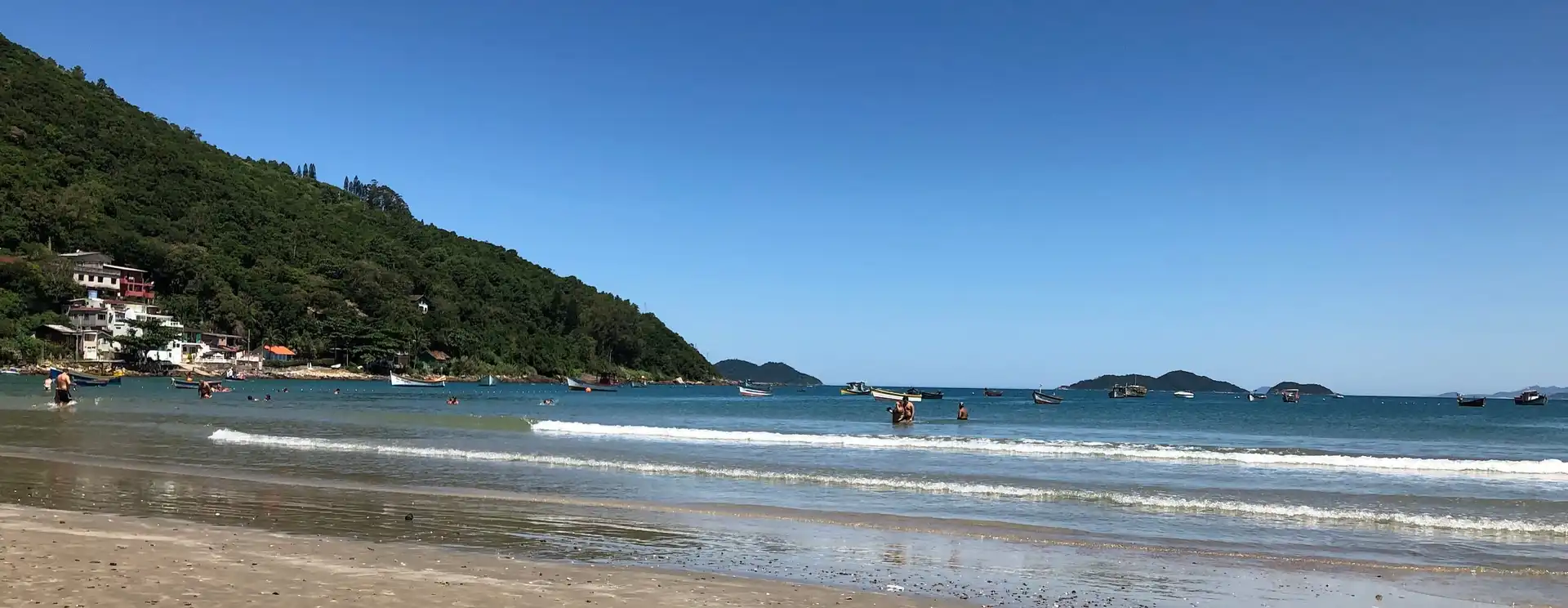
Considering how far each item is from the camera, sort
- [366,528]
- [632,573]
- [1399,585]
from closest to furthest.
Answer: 1. [632,573]
2. [1399,585]
3. [366,528]

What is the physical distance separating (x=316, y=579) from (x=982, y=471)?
17.3 m

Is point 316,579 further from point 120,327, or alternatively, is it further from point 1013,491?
point 120,327

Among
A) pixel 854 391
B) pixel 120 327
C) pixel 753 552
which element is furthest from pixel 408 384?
pixel 753 552

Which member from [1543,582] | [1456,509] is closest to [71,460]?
[1543,582]

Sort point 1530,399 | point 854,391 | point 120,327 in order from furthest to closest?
1. point 854,391
2. point 1530,399
3. point 120,327

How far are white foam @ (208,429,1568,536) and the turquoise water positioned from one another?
0.23ft

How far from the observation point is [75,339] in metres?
104

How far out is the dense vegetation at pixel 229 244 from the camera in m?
121

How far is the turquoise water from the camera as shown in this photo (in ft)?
47.4

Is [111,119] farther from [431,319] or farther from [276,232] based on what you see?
[431,319]

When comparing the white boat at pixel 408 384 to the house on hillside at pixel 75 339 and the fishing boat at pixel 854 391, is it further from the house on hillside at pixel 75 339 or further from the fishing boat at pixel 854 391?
the fishing boat at pixel 854 391

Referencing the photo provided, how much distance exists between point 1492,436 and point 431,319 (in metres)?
145

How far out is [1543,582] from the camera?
1066cm

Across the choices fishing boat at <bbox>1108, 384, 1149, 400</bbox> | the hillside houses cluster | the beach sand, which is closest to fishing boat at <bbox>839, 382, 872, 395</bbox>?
fishing boat at <bbox>1108, 384, 1149, 400</bbox>
